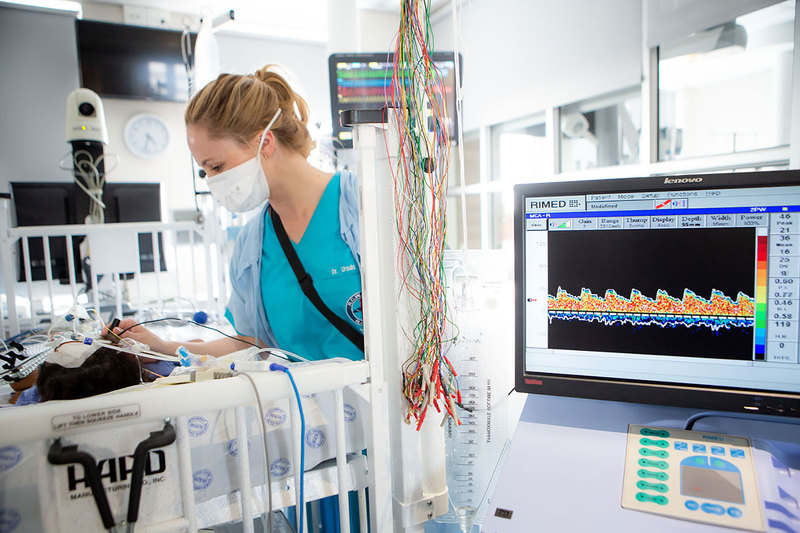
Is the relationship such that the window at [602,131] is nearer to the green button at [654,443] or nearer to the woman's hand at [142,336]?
the green button at [654,443]

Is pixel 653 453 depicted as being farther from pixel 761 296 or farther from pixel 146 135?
pixel 146 135

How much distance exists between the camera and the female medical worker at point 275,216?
1.19m

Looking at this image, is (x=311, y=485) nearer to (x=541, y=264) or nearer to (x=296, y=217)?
(x=541, y=264)

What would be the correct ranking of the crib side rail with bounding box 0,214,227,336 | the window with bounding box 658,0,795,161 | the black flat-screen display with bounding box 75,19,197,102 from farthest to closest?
the black flat-screen display with bounding box 75,19,197,102 → the window with bounding box 658,0,795,161 → the crib side rail with bounding box 0,214,227,336

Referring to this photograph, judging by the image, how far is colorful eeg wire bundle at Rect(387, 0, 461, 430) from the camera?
2.24 feet

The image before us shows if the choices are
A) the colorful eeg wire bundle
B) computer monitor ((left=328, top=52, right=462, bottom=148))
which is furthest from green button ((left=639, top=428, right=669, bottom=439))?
computer monitor ((left=328, top=52, right=462, bottom=148))

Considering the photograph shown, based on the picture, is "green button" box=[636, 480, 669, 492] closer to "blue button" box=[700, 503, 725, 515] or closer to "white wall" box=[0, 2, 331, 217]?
"blue button" box=[700, 503, 725, 515]

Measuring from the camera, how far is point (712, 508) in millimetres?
521

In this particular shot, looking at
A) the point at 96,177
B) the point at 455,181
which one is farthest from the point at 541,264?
the point at 455,181

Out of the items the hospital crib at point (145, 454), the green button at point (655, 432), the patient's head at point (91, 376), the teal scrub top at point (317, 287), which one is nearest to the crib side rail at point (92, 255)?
the teal scrub top at point (317, 287)

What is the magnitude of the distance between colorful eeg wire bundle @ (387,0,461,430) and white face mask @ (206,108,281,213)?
25.0 inches

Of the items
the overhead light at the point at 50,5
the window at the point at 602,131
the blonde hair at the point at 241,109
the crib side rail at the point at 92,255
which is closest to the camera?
the blonde hair at the point at 241,109

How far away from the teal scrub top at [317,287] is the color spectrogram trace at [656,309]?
55 cm

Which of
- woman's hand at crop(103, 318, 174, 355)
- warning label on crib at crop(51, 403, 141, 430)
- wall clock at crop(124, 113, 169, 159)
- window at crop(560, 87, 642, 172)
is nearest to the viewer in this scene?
warning label on crib at crop(51, 403, 141, 430)
